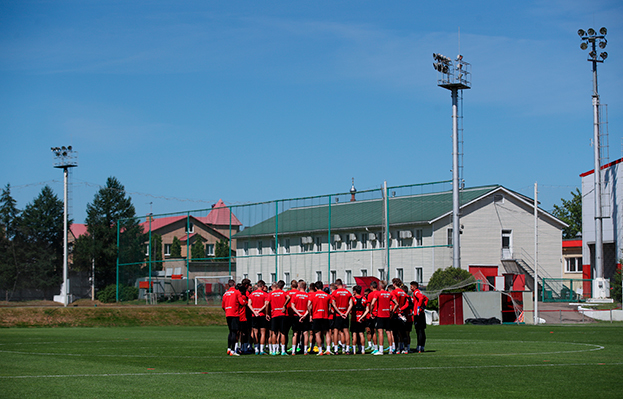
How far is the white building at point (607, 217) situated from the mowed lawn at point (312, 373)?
1196 inches

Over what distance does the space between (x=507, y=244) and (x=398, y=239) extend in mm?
10626

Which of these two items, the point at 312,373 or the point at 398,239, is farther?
the point at 398,239

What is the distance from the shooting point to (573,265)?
61531mm

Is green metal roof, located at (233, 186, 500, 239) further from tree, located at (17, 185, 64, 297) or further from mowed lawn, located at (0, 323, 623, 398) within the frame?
tree, located at (17, 185, 64, 297)

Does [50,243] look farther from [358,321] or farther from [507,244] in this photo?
[358,321]

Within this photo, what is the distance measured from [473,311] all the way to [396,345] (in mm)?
18136

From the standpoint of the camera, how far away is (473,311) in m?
34.2

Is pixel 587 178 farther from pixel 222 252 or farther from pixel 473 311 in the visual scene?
pixel 222 252

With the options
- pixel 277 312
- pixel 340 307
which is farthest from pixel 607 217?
pixel 277 312

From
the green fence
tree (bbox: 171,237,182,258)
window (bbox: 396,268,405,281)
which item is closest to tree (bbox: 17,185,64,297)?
tree (bbox: 171,237,182,258)

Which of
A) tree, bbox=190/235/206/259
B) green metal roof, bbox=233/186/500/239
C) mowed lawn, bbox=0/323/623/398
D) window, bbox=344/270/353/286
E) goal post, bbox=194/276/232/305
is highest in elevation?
green metal roof, bbox=233/186/500/239

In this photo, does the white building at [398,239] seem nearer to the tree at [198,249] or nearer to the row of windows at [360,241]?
the row of windows at [360,241]

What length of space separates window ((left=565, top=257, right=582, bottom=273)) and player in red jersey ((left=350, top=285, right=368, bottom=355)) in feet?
158

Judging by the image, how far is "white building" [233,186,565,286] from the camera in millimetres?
44156
